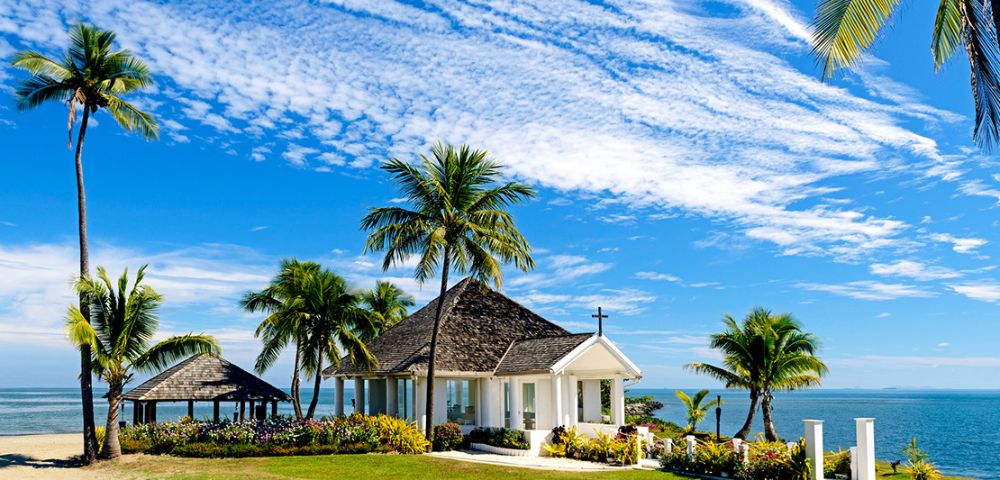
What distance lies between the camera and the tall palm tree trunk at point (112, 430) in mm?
23297

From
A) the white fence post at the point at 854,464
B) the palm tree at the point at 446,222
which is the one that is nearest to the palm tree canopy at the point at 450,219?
the palm tree at the point at 446,222

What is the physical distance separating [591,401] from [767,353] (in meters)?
6.64

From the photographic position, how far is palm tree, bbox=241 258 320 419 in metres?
28.5

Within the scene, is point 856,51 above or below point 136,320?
above

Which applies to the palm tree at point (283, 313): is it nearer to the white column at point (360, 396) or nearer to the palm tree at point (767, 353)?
the white column at point (360, 396)

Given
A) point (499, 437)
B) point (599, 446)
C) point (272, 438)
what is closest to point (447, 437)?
point (499, 437)

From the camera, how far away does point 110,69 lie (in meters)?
24.0

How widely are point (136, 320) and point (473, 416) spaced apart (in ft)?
40.1

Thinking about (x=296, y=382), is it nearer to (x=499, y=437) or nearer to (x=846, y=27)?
(x=499, y=437)

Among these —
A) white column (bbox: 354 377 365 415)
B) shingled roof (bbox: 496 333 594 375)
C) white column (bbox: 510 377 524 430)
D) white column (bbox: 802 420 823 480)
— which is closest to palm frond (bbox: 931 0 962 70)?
white column (bbox: 802 420 823 480)

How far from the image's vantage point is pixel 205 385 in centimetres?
2741

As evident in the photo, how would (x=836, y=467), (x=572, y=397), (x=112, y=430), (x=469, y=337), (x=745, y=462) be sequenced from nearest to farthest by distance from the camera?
1. (x=745, y=462)
2. (x=836, y=467)
3. (x=112, y=430)
4. (x=572, y=397)
5. (x=469, y=337)

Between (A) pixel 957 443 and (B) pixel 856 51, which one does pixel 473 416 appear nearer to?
(B) pixel 856 51

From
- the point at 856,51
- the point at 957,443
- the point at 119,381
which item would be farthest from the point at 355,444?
the point at 957,443
